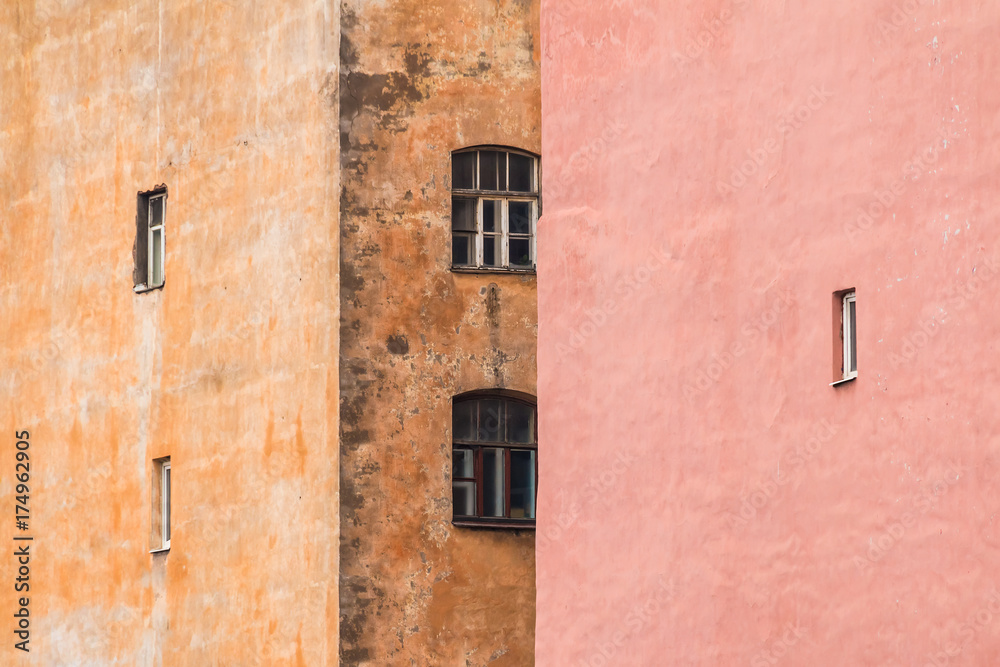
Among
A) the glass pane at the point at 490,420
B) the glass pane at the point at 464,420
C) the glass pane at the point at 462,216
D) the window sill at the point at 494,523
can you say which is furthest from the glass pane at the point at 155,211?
the window sill at the point at 494,523

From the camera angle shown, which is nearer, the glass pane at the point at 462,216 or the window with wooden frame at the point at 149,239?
the glass pane at the point at 462,216

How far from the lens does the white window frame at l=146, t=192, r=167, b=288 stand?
3241cm

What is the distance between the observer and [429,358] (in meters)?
29.8

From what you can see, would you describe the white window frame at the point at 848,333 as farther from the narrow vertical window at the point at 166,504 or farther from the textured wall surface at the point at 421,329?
the narrow vertical window at the point at 166,504

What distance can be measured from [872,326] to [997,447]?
71.1 inches

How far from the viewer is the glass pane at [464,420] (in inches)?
1180

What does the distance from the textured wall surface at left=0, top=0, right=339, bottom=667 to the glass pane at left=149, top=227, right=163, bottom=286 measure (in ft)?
0.86

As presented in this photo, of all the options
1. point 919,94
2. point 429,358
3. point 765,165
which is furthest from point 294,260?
point 919,94

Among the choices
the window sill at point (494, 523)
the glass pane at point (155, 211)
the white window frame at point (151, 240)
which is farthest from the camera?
the glass pane at point (155, 211)

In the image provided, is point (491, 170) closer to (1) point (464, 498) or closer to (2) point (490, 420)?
(2) point (490, 420)

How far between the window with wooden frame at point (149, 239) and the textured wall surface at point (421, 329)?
384 centimetres

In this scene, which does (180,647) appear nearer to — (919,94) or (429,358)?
(429,358)

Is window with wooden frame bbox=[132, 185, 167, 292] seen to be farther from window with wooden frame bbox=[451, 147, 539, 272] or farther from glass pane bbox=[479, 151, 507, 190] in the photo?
glass pane bbox=[479, 151, 507, 190]

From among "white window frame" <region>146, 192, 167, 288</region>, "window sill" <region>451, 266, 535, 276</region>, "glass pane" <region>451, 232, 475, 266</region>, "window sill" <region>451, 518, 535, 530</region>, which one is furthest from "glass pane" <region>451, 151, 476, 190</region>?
"white window frame" <region>146, 192, 167, 288</region>
